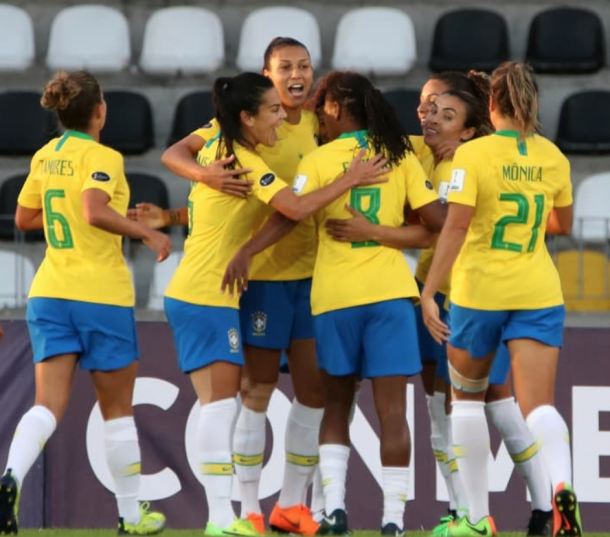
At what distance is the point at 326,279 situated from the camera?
21.4ft

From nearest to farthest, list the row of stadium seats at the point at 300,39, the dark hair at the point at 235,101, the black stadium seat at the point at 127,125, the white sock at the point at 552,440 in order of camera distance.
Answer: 1. the white sock at the point at 552,440
2. the dark hair at the point at 235,101
3. the black stadium seat at the point at 127,125
4. the row of stadium seats at the point at 300,39

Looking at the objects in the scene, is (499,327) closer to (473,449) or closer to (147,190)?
(473,449)

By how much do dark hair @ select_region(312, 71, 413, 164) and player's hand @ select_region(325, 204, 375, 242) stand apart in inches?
10.4

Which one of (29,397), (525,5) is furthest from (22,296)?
(525,5)

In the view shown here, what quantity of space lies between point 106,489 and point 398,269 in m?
2.58

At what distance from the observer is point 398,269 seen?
6.53 m

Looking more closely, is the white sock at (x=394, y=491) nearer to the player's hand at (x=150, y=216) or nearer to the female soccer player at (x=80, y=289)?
the female soccer player at (x=80, y=289)

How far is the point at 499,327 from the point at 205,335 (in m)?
1.16

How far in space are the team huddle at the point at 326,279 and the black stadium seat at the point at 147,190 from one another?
3.49 meters

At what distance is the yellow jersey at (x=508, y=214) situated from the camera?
6195 mm

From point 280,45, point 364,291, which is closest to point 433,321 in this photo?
point 364,291

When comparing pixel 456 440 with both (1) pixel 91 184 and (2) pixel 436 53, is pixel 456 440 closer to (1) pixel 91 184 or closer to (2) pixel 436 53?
(1) pixel 91 184

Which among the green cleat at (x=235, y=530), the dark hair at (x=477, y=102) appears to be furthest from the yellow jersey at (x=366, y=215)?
the green cleat at (x=235, y=530)

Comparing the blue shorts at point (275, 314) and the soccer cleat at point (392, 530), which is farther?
the blue shorts at point (275, 314)
